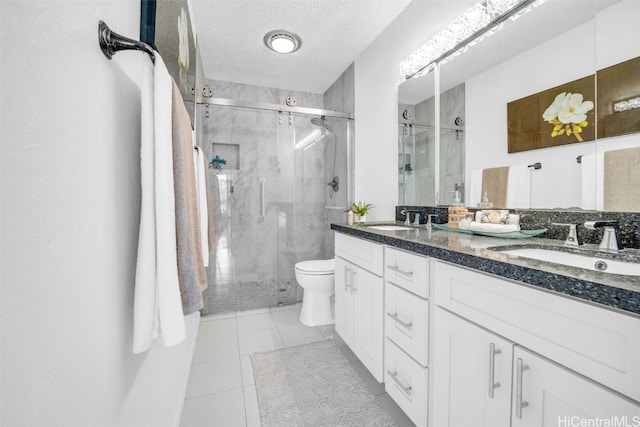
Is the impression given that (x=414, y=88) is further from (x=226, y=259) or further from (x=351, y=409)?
(x=226, y=259)

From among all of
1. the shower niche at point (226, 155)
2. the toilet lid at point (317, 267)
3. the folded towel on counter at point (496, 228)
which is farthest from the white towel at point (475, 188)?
the shower niche at point (226, 155)

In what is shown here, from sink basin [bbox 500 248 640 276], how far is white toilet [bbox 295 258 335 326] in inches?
59.1

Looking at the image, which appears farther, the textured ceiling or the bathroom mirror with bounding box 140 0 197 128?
the textured ceiling

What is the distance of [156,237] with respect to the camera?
634mm

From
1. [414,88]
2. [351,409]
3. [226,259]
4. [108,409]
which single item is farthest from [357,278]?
[226,259]

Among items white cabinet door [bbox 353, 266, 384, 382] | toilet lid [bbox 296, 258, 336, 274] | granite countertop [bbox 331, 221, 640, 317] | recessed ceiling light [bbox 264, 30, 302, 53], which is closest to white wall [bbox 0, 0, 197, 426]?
granite countertop [bbox 331, 221, 640, 317]

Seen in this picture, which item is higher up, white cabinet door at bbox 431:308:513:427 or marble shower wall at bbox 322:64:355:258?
marble shower wall at bbox 322:64:355:258

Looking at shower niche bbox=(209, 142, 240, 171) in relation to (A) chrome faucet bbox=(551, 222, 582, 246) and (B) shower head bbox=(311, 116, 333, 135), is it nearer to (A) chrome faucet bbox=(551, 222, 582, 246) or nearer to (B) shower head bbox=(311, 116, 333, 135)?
(B) shower head bbox=(311, 116, 333, 135)

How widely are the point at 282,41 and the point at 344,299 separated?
2170mm

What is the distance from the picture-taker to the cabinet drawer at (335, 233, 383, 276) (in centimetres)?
144

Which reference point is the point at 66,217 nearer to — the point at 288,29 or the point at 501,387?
the point at 501,387

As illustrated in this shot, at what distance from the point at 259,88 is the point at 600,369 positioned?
3436 mm

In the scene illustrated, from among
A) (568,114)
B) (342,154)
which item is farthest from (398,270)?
(342,154)

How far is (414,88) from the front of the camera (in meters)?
2.12
